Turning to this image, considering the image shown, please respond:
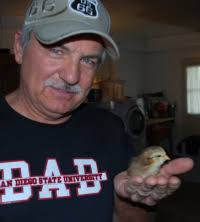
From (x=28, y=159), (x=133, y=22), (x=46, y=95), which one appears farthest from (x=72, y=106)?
(x=133, y=22)

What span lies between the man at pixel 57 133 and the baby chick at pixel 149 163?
0.14 ft

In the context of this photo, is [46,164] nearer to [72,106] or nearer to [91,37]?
[72,106]

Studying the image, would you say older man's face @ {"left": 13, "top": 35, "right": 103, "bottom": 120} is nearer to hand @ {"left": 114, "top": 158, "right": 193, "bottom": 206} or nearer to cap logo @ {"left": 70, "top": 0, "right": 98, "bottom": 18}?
cap logo @ {"left": 70, "top": 0, "right": 98, "bottom": 18}

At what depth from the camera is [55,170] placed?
1.08 metres

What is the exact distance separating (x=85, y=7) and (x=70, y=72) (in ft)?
0.61

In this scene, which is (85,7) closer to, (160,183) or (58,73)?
(58,73)

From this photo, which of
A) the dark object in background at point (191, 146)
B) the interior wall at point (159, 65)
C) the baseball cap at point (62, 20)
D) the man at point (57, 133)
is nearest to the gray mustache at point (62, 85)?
the man at point (57, 133)

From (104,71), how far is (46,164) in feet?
21.1

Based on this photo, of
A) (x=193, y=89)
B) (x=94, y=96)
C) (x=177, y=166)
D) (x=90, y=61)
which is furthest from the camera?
(x=193, y=89)

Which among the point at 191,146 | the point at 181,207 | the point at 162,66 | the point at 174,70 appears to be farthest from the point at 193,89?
the point at 181,207

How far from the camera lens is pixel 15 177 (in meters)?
1.02

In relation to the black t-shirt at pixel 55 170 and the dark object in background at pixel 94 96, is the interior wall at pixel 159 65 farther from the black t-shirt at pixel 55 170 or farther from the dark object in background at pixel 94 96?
the black t-shirt at pixel 55 170

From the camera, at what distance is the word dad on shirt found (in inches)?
39.9

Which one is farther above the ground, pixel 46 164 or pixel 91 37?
pixel 91 37
